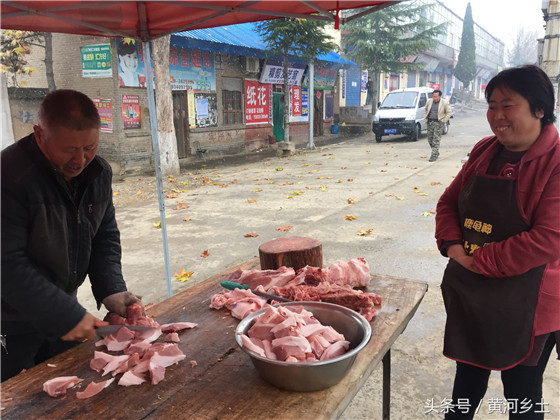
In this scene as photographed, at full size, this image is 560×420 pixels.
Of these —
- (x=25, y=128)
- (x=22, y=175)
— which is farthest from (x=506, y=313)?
(x=25, y=128)

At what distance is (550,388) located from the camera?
2920mm

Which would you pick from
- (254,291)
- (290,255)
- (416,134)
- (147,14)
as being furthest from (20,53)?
(416,134)

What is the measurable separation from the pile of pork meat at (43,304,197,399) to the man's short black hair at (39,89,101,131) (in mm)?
899

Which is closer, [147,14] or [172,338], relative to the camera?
[172,338]

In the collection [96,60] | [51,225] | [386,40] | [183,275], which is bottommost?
[183,275]

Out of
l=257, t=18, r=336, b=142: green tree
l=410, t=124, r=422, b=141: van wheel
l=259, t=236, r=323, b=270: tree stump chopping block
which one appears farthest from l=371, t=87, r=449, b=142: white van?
l=259, t=236, r=323, b=270: tree stump chopping block

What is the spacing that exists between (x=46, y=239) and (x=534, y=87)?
2189 mm

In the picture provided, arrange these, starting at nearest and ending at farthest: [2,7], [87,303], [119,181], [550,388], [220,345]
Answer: [220,345]
[2,7]
[550,388]
[87,303]
[119,181]

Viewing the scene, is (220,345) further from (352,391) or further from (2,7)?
(2,7)

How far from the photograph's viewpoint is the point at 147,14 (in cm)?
304

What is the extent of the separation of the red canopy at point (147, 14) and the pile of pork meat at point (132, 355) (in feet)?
5.84

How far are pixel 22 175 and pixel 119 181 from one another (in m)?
10.3

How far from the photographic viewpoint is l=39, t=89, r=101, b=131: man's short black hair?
176 centimetres

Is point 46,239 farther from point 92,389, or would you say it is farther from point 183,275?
point 183,275
